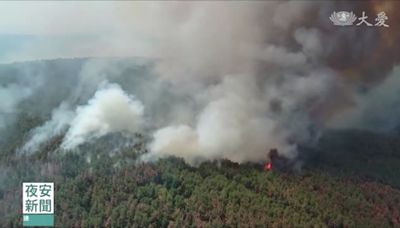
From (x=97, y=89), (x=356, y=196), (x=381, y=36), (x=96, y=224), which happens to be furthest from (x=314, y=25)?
(x=96, y=224)

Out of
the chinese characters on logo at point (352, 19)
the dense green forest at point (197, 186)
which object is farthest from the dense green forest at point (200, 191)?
the chinese characters on logo at point (352, 19)

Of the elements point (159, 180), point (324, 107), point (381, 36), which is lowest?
point (159, 180)

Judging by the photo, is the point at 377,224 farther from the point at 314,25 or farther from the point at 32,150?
the point at 32,150

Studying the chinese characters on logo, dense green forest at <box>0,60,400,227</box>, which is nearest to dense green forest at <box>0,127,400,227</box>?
dense green forest at <box>0,60,400,227</box>
